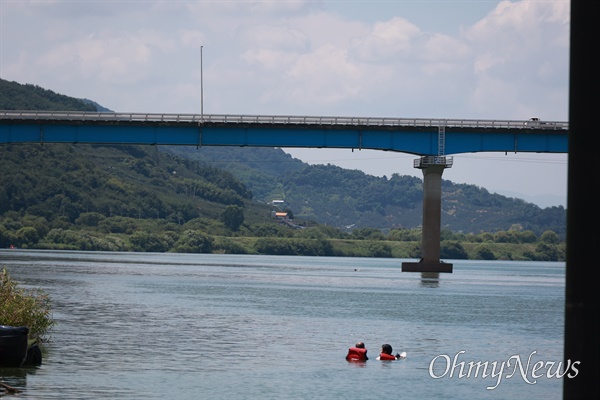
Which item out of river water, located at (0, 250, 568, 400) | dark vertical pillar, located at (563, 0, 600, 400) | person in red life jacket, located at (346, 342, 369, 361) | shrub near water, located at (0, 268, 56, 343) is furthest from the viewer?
person in red life jacket, located at (346, 342, 369, 361)

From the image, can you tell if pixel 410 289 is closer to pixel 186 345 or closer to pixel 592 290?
pixel 186 345

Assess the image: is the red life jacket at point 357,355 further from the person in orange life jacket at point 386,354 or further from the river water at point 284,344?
the person in orange life jacket at point 386,354

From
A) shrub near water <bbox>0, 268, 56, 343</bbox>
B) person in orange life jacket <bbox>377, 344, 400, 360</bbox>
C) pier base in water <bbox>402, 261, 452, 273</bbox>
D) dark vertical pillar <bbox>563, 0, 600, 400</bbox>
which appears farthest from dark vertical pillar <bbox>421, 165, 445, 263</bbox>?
dark vertical pillar <bbox>563, 0, 600, 400</bbox>

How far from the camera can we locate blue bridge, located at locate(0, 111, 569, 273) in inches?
4606

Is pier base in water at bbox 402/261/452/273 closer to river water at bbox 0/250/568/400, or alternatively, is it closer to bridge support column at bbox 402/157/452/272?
bridge support column at bbox 402/157/452/272

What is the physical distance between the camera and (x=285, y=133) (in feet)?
384

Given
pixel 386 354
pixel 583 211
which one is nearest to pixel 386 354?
pixel 386 354

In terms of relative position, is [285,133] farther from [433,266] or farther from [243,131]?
[433,266]

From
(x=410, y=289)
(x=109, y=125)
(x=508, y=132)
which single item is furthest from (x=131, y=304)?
(x=508, y=132)

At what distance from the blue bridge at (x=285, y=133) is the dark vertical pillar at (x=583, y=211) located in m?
110

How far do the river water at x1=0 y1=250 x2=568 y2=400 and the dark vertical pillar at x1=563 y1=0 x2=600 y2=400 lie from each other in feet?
67.9

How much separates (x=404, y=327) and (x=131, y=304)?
19.6m

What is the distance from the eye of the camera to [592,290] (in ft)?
18.8

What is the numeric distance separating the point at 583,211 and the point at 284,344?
37.6 m
